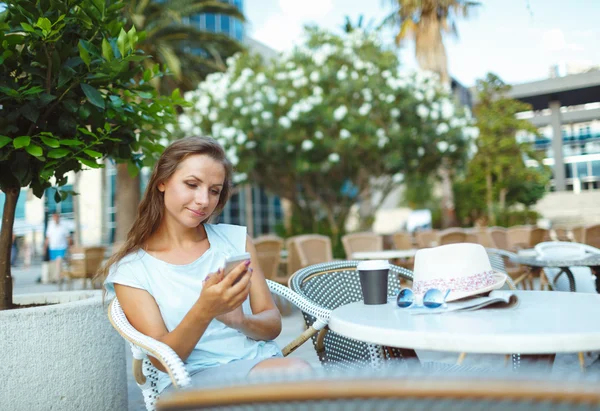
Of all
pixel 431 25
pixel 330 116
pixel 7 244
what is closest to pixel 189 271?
pixel 7 244

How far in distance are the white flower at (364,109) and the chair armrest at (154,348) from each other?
12.4 meters

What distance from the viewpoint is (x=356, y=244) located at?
8.79m

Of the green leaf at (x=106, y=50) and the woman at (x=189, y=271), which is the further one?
the green leaf at (x=106, y=50)

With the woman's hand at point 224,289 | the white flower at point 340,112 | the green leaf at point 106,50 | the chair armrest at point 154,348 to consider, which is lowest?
the chair armrest at point 154,348

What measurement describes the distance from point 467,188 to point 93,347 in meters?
23.9

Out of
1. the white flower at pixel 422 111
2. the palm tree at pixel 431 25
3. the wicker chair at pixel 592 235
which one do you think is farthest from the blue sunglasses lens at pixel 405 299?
the palm tree at pixel 431 25

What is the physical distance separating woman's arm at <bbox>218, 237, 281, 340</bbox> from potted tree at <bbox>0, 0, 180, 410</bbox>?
2.92ft

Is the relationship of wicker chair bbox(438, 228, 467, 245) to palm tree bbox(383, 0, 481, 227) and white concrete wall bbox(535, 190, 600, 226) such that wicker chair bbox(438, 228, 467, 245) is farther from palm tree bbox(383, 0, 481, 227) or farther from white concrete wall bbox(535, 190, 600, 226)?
white concrete wall bbox(535, 190, 600, 226)

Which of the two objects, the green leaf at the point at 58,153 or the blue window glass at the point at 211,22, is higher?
the blue window glass at the point at 211,22

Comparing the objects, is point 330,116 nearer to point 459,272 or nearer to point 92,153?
point 92,153

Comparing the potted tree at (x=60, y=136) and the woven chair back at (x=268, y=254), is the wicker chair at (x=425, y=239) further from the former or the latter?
the potted tree at (x=60, y=136)

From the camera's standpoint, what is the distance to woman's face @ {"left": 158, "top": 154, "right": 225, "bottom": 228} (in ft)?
6.93

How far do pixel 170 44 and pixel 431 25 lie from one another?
984 cm

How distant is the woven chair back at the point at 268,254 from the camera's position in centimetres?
741
